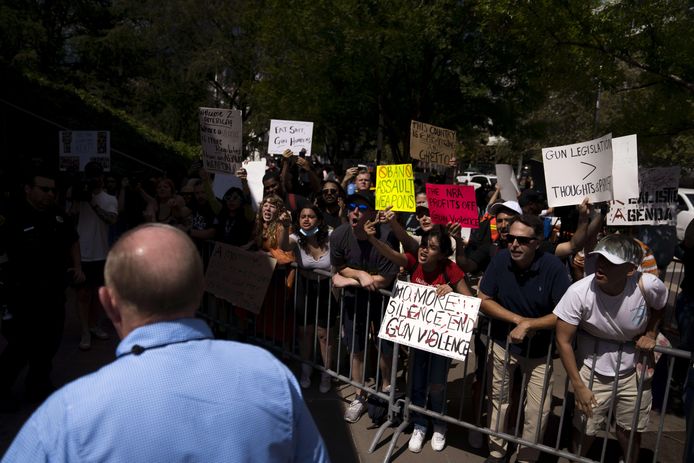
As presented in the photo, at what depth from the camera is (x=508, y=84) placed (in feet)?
66.0

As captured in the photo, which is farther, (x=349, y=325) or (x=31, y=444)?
(x=349, y=325)

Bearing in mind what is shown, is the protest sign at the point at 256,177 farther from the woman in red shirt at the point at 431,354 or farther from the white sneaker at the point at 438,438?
the white sneaker at the point at 438,438

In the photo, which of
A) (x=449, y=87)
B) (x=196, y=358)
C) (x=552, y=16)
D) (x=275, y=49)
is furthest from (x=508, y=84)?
(x=196, y=358)

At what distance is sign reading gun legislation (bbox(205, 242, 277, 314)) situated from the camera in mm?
5105

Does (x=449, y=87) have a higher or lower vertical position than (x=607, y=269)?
higher

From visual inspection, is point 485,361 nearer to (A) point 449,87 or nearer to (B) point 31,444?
(B) point 31,444

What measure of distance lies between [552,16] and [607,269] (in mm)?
5637

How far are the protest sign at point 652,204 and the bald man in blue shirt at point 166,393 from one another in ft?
17.0

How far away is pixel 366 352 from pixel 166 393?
11.1 ft

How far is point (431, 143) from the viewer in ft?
21.4

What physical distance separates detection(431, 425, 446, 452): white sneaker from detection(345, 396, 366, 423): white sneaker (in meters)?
0.66

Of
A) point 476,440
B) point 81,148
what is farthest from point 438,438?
point 81,148

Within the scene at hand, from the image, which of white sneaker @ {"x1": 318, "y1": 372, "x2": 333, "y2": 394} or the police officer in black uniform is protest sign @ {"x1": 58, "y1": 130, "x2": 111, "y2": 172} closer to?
the police officer in black uniform

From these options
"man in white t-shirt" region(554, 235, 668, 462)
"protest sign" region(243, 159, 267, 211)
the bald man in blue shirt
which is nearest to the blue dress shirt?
the bald man in blue shirt
